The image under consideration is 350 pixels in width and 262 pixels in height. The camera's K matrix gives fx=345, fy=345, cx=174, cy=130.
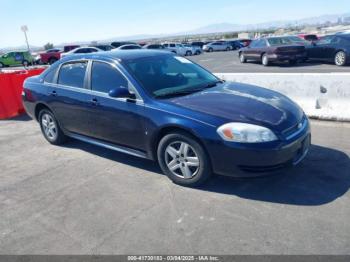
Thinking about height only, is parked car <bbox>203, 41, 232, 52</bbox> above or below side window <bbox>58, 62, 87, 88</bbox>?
below

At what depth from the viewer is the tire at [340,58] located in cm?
1473

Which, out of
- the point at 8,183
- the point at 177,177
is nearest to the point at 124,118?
the point at 177,177

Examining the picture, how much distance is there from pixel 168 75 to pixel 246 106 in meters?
1.28

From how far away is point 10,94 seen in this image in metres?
8.97

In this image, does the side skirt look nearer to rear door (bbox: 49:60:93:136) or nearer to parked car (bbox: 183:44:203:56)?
rear door (bbox: 49:60:93:136)

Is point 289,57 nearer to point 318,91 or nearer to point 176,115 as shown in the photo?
point 318,91

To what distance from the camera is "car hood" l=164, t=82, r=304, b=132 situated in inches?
150

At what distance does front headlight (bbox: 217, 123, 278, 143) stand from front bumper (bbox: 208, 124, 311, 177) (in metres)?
0.05

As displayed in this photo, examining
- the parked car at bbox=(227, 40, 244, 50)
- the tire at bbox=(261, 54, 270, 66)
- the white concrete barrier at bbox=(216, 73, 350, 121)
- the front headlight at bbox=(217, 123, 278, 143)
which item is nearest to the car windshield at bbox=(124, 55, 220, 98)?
the front headlight at bbox=(217, 123, 278, 143)

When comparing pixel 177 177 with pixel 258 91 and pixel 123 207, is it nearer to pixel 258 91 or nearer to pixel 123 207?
pixel 123 207

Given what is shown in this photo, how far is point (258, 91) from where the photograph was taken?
4766mm

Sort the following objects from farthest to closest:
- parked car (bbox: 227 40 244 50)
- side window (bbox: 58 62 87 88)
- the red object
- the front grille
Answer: parked car (bbox: 227 40 244 50)
the red object
side window (bbox: 58 62 87 88)
the front grille

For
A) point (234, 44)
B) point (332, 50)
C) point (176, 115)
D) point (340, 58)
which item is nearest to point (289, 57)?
point (332, 50)

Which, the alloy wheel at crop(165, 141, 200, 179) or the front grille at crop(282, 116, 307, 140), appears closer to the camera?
the front grille at crop(282, 116, 307, 140)
